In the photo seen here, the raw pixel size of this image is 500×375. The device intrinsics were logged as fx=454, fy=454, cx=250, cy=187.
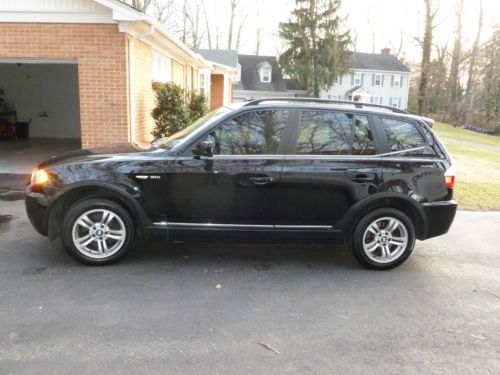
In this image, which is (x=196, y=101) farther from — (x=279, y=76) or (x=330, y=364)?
(x=279, y=76)

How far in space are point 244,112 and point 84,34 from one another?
5.90 meters

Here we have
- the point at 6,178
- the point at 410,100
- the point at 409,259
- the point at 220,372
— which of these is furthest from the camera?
the point at 410,100

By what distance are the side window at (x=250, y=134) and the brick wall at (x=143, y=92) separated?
5.25m

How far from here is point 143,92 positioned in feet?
35.2

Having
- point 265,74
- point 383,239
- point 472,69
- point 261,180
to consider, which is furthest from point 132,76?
point 472,69

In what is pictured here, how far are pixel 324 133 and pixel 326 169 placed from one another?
1.31ft

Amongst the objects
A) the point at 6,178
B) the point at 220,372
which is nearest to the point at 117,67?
the point at 6,178

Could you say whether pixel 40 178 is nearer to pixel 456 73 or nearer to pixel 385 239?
pixel 385 239

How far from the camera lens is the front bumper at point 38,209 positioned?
4.55 meters

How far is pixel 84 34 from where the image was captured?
9055 mm

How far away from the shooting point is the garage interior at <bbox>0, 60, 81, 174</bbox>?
1580 centimetres

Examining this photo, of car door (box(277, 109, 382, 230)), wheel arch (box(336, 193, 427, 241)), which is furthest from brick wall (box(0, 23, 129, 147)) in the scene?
wheel arch (box(336, 193, 427, 241))

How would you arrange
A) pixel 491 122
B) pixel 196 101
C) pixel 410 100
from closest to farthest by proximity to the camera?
pixel 196 101
pixel 491 122
pixel 410 100

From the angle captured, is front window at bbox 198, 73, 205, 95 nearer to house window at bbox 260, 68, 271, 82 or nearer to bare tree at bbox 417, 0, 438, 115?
house window at bbox 260, 68, 271, 82
